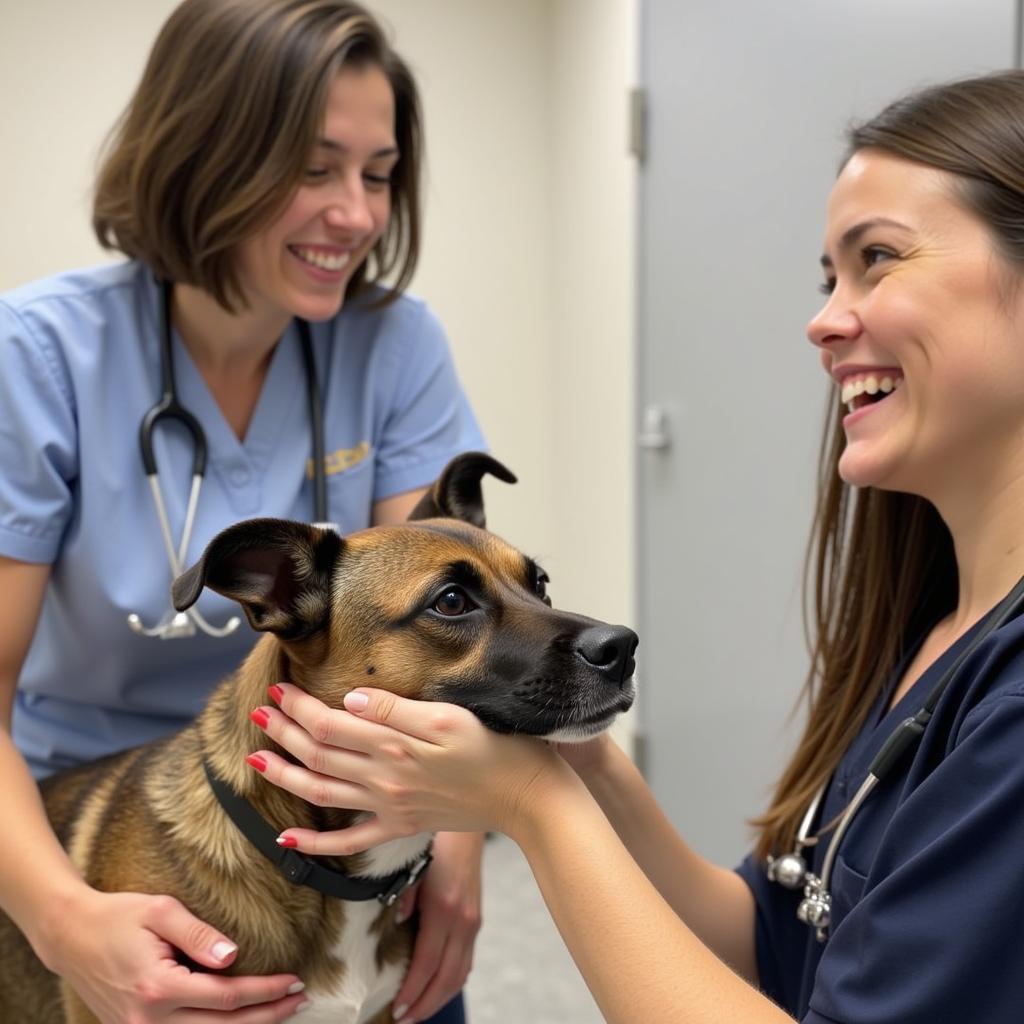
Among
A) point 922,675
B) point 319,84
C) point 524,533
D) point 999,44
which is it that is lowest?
point 524,533

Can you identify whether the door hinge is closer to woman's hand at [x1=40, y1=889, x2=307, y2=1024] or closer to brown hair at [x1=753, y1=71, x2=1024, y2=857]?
brown hair at [x1=753, y1=71, x2=1024, y2=857]

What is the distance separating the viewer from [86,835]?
4.42ft

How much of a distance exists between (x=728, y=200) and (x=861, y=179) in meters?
1.60

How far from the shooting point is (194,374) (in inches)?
60.9

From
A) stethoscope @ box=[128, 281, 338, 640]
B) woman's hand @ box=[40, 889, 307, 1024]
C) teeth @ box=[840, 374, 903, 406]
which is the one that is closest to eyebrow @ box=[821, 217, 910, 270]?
teeth @ box=[840, 374, 903, 406]

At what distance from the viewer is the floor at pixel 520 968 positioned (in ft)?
8.69

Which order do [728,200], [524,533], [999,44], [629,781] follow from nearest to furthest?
[629,781], [999,44], [728,200], [524,533]

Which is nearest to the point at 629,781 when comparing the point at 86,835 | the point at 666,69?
the point at 86,835

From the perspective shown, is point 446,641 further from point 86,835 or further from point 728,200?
point 728,200

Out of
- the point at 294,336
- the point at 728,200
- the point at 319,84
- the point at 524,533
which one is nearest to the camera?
the point at 319,84

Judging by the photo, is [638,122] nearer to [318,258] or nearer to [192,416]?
[318,258]

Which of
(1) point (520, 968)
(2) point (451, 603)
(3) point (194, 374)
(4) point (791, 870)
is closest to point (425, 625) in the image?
(2) point (451, 603)

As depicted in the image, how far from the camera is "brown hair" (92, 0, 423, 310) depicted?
1410 mm

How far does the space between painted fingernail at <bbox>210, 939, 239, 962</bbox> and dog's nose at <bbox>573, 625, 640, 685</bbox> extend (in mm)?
465
